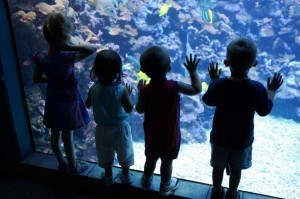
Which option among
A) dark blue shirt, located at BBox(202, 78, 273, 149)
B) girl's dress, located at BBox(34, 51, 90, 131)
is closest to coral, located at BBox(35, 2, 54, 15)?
girl's dress, located at BBox(34, 51, 90, 131)

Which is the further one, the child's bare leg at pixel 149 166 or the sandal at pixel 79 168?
the sandal at pixel 79 168

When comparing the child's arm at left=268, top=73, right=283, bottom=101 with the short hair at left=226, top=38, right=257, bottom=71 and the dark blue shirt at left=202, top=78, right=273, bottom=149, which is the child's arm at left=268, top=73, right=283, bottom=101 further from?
the short hair at left=226, top=38, right=257, bottom=71

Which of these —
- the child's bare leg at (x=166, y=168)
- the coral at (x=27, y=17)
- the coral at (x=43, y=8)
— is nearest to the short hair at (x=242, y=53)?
the child's bare leg at (x=166, y=168)

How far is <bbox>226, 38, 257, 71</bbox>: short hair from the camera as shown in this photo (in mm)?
1392

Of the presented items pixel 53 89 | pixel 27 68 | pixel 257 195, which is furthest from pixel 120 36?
pixel 257 195

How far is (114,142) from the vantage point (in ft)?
6.42

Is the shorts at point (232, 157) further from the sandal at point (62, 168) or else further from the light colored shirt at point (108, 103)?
the sandal at point (62, 168)

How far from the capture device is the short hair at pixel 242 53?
1.39 m

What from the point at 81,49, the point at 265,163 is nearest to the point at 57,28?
the point at 81,49

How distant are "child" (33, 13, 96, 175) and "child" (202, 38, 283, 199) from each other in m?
0.88

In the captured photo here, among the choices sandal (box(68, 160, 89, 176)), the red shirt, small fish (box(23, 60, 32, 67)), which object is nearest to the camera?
the red shirt

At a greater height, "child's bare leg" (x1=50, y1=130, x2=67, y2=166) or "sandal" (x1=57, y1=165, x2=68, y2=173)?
"child's bare leg" (x1=50, y1=130, x2=67, y2=166)

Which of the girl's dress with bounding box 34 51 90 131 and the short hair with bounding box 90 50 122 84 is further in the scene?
the girl's dress with bounding box 34 51 90 131

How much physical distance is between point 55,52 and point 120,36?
4410 mm
